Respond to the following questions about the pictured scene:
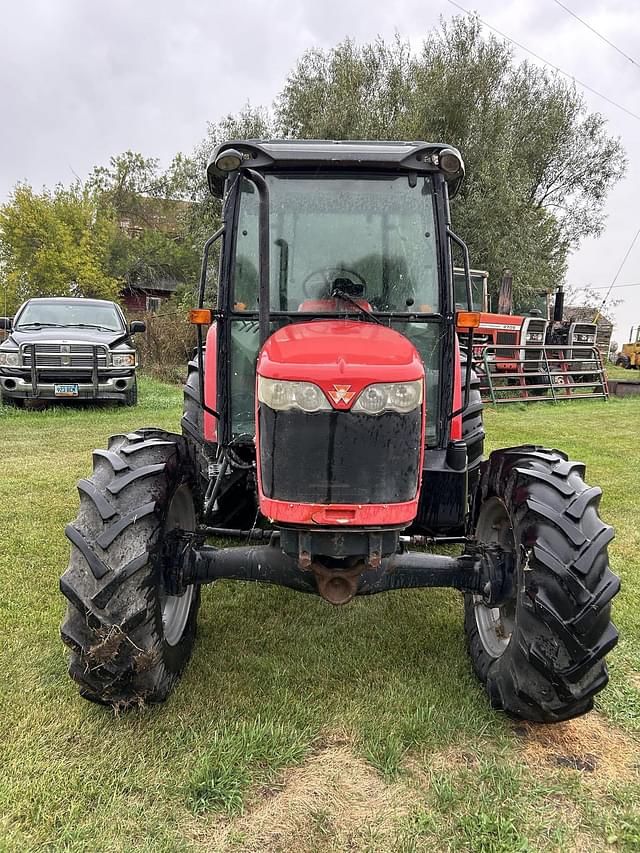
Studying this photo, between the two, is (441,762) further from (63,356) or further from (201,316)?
(63,356)

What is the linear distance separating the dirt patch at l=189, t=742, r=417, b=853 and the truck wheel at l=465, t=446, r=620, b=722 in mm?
587

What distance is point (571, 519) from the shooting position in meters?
2.28

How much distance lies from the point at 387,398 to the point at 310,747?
1.30m

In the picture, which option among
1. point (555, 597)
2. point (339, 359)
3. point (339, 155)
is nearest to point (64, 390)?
point (339, 155)

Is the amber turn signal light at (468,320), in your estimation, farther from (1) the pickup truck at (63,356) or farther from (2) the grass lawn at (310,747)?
(1) the pickup truck at (63,356)

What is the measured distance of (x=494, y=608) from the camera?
282cm

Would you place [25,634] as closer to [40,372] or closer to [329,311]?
[329,311]

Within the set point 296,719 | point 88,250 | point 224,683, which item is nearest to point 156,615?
point 224,683

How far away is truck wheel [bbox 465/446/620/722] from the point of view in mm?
2182

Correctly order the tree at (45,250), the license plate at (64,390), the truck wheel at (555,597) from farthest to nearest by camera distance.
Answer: the tree at (45,250)
the license plate at (64,390)
the truck wheel at (555,597)

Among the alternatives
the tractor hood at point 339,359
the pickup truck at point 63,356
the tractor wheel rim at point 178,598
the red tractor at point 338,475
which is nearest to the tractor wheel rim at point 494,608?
the red tractor at point 338,475

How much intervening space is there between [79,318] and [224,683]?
8973 mm

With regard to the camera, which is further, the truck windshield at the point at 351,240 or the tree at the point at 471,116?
the tree at the point at 471,116

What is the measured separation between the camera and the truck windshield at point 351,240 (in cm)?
295
